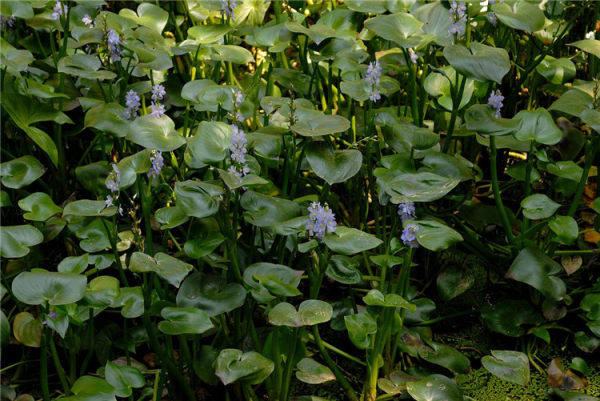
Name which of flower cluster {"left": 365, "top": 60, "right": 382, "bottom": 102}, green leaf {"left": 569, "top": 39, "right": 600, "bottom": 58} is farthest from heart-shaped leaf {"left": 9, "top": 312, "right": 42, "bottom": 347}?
green leaf {"left": 569, "top": 39, "right": 600, "bottom": 58}

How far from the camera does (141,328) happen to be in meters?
1.39

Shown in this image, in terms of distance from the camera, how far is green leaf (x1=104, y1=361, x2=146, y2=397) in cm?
119

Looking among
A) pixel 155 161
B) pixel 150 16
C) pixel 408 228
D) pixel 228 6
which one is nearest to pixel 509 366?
pixel 408 228

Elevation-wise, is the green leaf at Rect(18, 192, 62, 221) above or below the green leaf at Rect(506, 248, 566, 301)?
above

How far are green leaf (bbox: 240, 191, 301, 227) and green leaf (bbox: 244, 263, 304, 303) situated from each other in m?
0.08

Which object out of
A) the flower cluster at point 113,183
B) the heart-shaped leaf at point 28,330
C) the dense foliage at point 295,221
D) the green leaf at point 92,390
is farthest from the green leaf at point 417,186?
the heart-shaped leaf at point 28,330

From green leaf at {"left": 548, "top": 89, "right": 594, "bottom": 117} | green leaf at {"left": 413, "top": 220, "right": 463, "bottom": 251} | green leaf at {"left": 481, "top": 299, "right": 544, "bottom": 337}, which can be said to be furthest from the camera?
green leaf at {"left": 481, "top": 299, "right": 544, "bottom": 337}

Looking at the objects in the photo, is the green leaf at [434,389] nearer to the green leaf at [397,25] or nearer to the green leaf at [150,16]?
the green leaf at [397,25]

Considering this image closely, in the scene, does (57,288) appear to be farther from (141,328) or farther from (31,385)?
(31,385)

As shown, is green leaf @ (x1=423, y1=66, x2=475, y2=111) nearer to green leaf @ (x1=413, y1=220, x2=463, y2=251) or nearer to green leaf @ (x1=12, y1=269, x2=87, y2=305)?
green leaf @ (x1=413, y1=220, x2=463, y2=251)

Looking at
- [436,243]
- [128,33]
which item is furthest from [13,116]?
[436,243]

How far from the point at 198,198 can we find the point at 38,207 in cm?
40

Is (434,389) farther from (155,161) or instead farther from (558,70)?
(558,70)

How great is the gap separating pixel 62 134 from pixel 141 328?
606 mm
